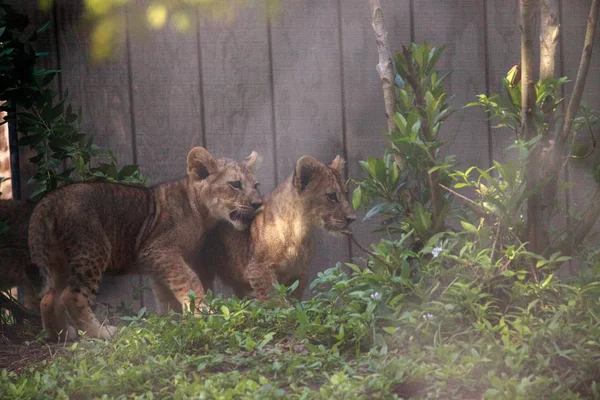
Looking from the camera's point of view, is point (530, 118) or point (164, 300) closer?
point (530, 118)

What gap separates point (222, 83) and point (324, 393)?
2658 mm

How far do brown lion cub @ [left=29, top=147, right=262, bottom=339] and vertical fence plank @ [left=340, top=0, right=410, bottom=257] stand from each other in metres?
0.65

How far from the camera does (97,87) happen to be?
5422 mm

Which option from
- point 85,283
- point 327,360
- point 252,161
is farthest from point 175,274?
point 327,360

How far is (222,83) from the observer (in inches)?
213

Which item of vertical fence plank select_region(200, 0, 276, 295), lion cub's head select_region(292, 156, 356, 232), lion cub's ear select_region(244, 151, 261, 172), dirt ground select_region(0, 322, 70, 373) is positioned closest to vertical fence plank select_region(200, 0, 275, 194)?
vertical fence plank select_region(200, 0, 276, 295)

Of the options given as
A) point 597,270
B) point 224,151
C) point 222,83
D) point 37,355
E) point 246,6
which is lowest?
point 37,355

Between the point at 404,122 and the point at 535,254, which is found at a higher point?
the point at 404,122

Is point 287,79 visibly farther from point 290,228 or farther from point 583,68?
point 583,68

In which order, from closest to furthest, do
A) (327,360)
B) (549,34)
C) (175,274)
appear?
(327,360)
(549,34)
(175,274)

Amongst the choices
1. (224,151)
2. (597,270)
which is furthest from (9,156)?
(597,270)

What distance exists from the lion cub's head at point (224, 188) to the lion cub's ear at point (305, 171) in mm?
248

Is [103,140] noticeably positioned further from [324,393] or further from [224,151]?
[324,393]

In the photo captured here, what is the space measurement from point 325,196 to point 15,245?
1740 millimetres
